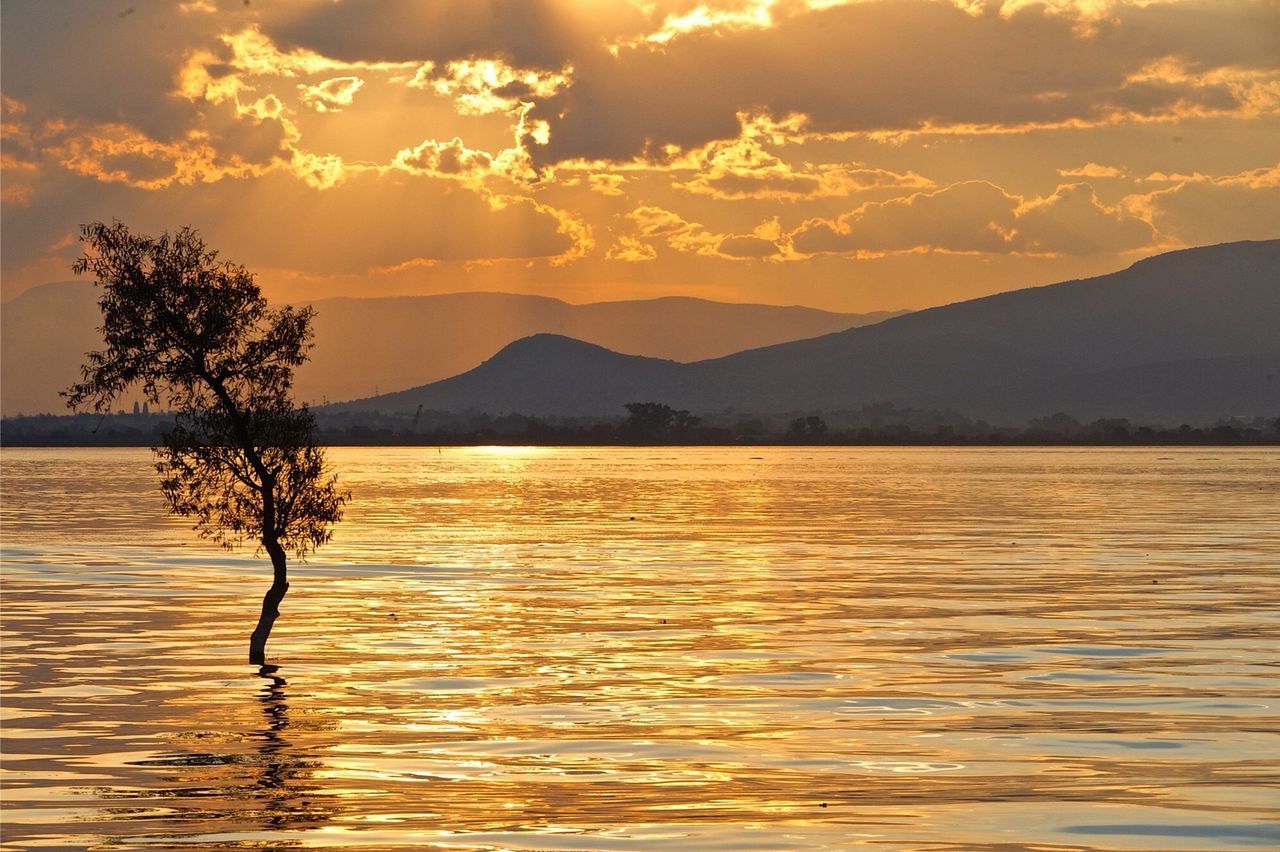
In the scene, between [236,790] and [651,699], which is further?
[651,699]

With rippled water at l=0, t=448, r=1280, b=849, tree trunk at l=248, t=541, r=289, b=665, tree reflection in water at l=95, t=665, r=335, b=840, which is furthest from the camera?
tree trunk at l=248, t=541, r=289, b=665

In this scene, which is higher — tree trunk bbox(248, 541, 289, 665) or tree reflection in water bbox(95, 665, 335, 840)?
tree trunk bbox(248, 541, 289, 665)

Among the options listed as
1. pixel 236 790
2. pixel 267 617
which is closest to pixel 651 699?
pixel 267 617

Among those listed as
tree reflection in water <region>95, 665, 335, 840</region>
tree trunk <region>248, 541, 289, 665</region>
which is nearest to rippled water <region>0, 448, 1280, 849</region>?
tree reflection in water <region>95, 665, 335, 840</region>

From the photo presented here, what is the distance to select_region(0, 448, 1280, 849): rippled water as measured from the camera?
25375mm

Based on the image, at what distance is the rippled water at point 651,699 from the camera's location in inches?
999

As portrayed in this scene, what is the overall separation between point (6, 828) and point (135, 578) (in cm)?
4356

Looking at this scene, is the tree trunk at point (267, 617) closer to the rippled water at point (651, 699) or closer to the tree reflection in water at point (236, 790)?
the rippled water at point (651, 699)

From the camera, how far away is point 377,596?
59.8 m

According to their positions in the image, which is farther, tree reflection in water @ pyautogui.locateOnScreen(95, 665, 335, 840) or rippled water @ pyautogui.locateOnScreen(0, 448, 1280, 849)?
rippled water @ pyautogui.locateOnScreen(0, 448, 1280, 849)

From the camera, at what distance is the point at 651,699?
3650cm

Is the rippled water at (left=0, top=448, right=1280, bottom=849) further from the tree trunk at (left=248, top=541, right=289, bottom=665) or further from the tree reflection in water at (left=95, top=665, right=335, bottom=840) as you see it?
the tree trunk at (left=248, top=541, right=289, bottom=665)

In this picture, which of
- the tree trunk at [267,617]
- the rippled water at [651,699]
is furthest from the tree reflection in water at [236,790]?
the tree trunk at [267,617]

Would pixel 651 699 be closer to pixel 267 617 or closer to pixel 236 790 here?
pixel 267 617
